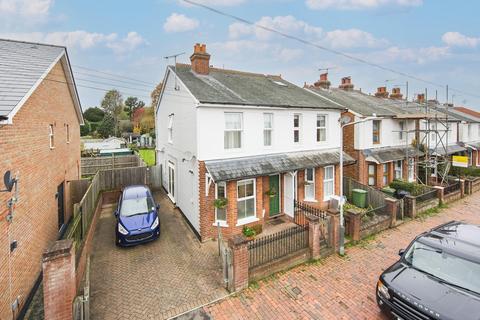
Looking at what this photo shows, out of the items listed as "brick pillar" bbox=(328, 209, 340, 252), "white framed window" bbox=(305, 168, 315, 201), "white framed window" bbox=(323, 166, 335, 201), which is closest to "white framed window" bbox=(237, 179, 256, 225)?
"brick pillar" bbox=(328, 209, 340, 252)

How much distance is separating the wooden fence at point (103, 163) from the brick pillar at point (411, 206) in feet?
72.3

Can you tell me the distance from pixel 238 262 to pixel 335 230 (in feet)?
14.7

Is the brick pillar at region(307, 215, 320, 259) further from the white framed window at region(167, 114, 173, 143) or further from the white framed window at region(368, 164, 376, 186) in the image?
the white framed window at region(368, 164, 376, 186)

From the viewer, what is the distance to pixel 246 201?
454 inches

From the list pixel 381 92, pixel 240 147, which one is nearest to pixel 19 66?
pixel 240 147

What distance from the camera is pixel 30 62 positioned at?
8953mm

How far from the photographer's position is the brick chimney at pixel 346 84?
2498cm

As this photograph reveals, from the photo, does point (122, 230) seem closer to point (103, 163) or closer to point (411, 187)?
point (411, 187)

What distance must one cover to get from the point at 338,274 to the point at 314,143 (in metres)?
7.37

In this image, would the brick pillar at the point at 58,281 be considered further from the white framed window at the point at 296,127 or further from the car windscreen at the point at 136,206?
the white framed window at the point at 296,127

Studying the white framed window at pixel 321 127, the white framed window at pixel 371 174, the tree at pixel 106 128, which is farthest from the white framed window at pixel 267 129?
the tree at pixel 106 128

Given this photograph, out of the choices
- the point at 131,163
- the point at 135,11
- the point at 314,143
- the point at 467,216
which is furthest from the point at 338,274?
the point at 131,163

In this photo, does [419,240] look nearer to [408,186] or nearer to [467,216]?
[467,216]

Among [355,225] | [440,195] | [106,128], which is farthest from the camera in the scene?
[106,128]
